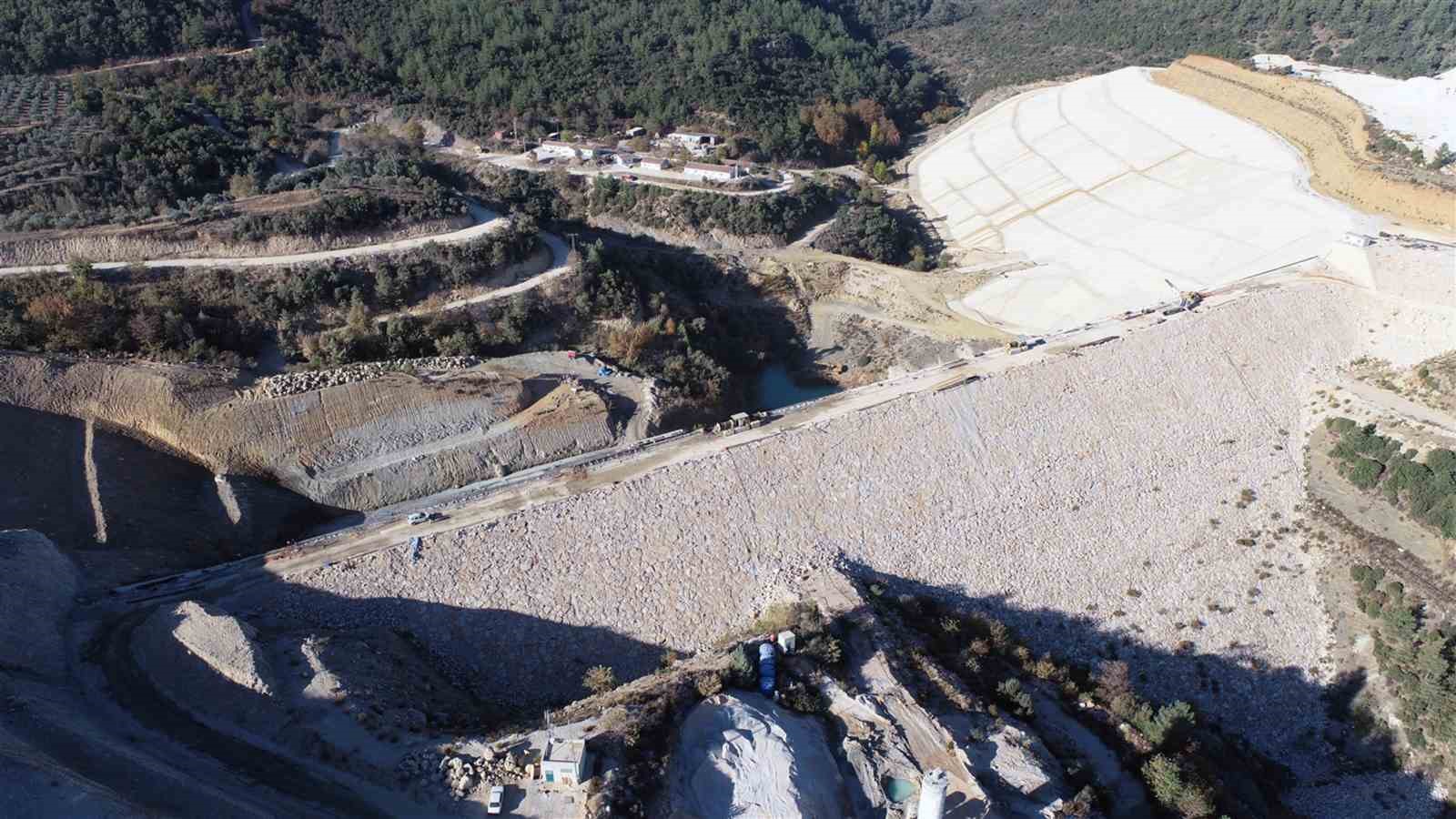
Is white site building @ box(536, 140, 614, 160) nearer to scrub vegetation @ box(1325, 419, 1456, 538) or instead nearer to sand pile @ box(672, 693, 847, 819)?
scrub vegetation @ box(1325, 419, 1456, 538)

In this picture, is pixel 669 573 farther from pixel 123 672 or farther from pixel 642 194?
pixel 642 194

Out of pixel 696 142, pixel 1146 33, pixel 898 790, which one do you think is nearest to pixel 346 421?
pixel 898 790

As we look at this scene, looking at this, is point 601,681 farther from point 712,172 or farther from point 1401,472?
point 712,172

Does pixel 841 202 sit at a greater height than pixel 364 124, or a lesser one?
lesser

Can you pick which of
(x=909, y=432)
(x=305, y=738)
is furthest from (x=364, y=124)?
(x=305, y=738)

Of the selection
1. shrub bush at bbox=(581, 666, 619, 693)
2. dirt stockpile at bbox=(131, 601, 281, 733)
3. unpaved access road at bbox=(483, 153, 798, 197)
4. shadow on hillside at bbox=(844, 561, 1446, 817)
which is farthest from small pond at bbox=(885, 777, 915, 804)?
unpaved access road at bbox=(483, 153, 798, 197)

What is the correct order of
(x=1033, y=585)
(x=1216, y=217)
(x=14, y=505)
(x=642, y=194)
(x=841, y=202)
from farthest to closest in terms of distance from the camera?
(x=841, y=202) < (x=642, y=194) < (x=1216, y=217) < (x=1033, y=585) < (x=14, y=505)

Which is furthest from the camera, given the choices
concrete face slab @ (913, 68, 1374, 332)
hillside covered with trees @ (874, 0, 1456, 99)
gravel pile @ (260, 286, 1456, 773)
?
hillside covered with trees @ (874, 0, 1456, 99)
